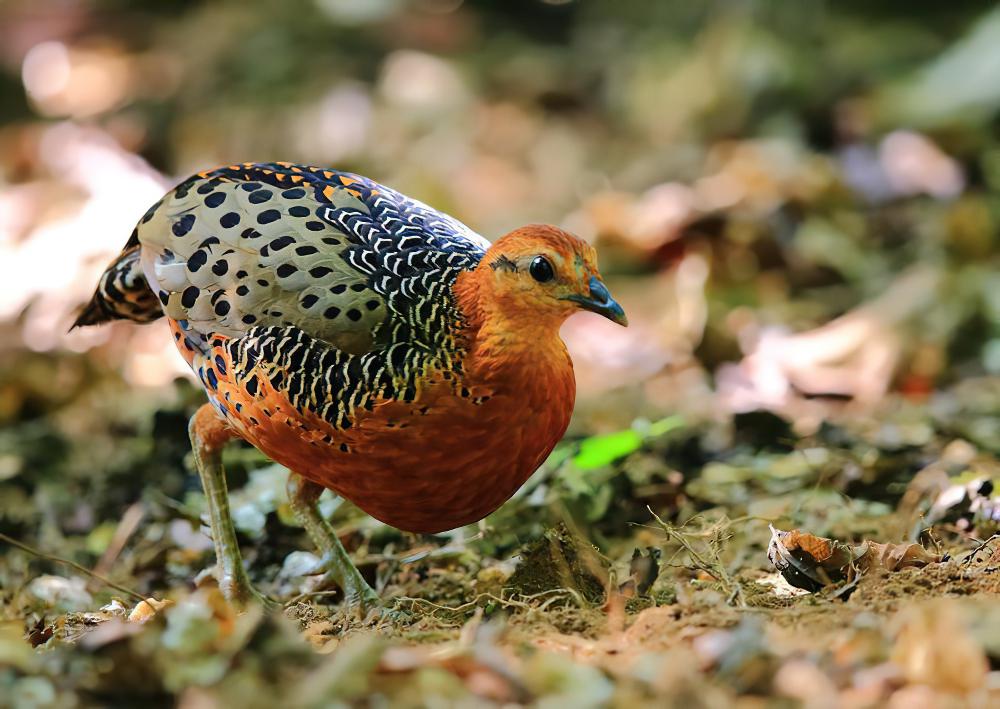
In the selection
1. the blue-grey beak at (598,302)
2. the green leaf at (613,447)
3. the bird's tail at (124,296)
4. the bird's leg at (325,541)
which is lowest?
the bird's leg at (325,541)

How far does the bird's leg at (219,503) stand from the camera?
462 cm

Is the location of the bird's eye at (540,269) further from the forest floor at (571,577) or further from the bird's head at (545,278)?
the forest floor at (571,577)

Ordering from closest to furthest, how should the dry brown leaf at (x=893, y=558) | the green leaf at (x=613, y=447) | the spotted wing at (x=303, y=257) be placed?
the dry brown leaf at (x=893, y=558) → the spotted wing at (x=303, y=257) → the green leaf at (x=613, y=447)

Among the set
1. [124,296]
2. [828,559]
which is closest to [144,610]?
[124,296]

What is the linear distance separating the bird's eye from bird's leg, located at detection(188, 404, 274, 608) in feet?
4.90

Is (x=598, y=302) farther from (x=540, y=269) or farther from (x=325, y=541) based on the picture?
(x=325, y=541)

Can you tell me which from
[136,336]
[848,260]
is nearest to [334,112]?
[136,336]

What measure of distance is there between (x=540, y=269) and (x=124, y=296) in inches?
75.5

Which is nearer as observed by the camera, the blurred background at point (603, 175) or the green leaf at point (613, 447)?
the green leaf at point (613, 447)

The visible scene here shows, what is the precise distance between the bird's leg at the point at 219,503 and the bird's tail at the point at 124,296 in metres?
0.51

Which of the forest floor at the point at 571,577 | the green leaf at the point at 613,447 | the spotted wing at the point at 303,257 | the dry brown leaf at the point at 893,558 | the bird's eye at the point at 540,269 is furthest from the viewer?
the green leaf at the point at 613,447

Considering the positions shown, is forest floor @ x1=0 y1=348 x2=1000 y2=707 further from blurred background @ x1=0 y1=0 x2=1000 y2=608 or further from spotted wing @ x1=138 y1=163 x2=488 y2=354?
spotted wing @ x1=138 y1=163 x2=488 y2=354

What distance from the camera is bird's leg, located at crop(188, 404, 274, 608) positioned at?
4.62 meters

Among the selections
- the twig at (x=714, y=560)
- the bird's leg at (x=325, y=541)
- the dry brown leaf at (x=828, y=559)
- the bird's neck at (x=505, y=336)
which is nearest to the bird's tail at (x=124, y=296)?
the bird's leg at (x=325, y=541)
